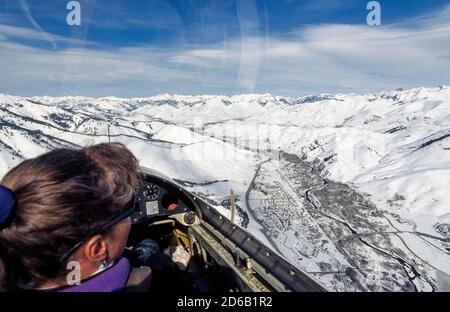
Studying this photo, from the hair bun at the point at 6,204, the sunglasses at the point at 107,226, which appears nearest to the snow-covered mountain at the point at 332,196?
the sunglasses at the point at 107,226

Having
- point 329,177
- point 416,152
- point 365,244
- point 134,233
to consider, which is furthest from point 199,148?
point 134,233

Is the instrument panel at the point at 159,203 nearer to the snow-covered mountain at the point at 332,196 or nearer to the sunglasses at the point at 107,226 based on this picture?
the sunglasses at the point at 107,226

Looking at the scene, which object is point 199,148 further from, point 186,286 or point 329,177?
point 186,286

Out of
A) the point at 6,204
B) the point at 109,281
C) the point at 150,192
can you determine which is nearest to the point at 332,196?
the point at 150,192

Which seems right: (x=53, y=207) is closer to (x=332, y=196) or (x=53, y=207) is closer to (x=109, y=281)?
(x=109, y=281)

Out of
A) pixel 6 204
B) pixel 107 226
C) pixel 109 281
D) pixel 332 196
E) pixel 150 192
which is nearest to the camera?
pixel 6 204
